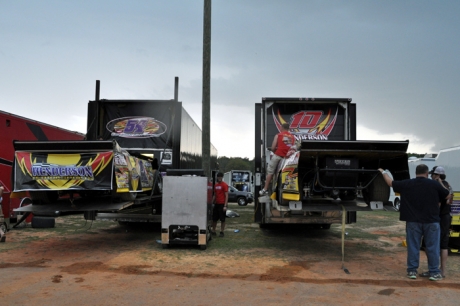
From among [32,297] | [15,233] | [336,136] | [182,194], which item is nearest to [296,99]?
[336,136]

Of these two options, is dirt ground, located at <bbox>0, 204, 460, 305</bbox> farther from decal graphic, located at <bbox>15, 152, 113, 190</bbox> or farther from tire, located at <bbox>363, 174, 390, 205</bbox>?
decal graphic, located at <bbox>15, 152, 113, 190</bbox>

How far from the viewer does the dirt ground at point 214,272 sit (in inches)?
216

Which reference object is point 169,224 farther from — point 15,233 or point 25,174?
point 15,233

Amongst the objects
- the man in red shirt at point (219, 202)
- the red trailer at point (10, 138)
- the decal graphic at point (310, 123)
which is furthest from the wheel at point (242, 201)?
the decal graphic at point (310, 123)

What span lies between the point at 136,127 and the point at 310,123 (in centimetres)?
458

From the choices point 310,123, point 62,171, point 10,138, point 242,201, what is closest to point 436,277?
point 310,123

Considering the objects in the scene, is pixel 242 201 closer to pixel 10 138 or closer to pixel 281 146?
pixel 10 138

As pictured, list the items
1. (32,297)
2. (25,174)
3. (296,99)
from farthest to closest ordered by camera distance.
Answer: (296,99)
(25,174)
(32,297)

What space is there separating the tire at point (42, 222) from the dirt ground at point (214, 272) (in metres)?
0.98

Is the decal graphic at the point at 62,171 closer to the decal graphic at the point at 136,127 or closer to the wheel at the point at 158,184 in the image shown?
the wheel at the point at 158,184

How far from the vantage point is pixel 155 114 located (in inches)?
450

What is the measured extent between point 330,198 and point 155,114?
539cm

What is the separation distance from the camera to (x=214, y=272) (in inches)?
273

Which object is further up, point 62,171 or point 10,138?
point 10,138
